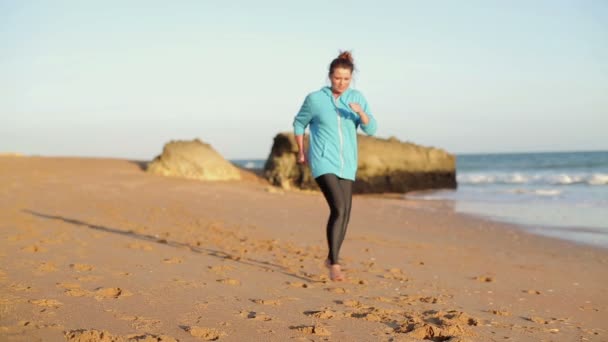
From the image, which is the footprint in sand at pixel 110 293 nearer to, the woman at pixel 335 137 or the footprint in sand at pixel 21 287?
the footprint in sand at pixel 21 287

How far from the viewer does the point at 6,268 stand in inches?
156

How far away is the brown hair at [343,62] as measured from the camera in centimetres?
454

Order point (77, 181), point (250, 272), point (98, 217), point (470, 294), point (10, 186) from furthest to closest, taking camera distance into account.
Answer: point (77, 181) → point (10, 186) → point (98, 217) → point (250, 272) → point (470, 294)

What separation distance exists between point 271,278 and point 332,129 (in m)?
1.33

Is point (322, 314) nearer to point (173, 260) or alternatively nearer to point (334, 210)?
point (334, 210)

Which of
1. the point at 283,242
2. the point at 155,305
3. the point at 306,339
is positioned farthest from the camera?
the point at 283,242

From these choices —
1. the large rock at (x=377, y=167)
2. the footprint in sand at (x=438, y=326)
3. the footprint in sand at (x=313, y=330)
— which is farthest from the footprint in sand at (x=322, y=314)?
the large rock at (x=377, y=167)

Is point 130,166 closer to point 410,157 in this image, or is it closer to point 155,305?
point 410,157

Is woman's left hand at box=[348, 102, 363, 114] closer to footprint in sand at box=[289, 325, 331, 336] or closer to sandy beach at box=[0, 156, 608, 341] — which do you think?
sandy beach at box=[0, 156, 608, 341]

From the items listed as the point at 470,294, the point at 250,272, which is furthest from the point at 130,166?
the point at 470,294

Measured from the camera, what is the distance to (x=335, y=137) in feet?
15.1

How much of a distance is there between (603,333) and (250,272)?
103 inches

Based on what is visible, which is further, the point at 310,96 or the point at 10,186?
the point at 10,186

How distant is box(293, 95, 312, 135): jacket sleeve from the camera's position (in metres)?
4.66
